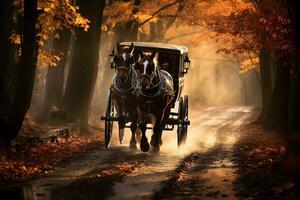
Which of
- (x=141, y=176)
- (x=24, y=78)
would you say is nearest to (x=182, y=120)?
(x=24, y=78)

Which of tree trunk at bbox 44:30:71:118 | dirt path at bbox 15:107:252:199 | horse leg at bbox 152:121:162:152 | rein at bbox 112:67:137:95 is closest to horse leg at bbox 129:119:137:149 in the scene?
dirt path at bbox 15:107:252:199

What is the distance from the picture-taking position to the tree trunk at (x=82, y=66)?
23031 mm

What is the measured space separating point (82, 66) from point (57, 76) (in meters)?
6.52

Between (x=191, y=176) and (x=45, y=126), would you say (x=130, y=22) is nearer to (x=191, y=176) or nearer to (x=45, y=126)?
(x=45, y=126)

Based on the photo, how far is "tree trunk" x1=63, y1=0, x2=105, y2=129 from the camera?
2303 centimetres

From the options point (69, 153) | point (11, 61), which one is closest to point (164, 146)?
point (69, 153)

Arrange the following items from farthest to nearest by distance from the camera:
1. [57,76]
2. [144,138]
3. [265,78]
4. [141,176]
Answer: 1. [265,78]
2. [57,76]
3. [144,138]
4. [141,176]

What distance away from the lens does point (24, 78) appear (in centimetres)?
1455

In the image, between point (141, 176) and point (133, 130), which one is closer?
point (141, 176)

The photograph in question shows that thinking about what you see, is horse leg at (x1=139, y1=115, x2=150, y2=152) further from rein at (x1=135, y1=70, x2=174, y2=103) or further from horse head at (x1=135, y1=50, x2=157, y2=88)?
Result: horse head at (x1=135, y1=50, x2=157, y2=88)

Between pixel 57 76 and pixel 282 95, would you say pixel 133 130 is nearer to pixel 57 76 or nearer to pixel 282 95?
pixel 282 95

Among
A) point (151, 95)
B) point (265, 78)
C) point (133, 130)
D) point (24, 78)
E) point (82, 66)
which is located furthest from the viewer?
point (265, 78)

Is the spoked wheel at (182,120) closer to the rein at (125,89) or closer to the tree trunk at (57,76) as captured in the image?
the rein at (125,89)

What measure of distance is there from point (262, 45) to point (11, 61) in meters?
9.32
